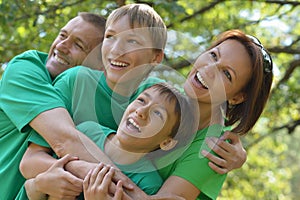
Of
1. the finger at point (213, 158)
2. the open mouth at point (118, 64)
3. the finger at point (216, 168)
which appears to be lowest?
the finger at point (216, 168)

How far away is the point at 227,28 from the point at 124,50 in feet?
11.9

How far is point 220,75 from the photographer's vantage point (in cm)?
261

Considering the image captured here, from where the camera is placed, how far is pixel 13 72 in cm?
269

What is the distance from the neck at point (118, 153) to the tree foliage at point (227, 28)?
26.4 inches

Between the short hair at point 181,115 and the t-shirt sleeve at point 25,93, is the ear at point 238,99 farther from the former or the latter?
the t-shirt sleeve at point 25,93

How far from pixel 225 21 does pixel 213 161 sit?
157 inches

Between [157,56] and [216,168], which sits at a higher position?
[157,56]

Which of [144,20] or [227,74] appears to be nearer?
[227,74]

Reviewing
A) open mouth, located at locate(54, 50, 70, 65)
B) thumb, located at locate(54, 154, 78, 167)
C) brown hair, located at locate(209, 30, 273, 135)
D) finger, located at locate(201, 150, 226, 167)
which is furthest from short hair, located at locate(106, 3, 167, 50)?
thumb, located at locate(54, 154, 78, 167)

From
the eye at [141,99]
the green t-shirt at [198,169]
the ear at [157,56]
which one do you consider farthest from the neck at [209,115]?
the ear at [157,56]

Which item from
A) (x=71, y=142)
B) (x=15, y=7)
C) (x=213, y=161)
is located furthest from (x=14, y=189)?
(x=15, y=7)

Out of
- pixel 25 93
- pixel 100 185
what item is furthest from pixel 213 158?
pixel 25 93

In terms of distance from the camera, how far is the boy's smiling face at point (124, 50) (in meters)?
2.71

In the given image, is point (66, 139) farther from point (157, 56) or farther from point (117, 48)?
point (157, 56)
